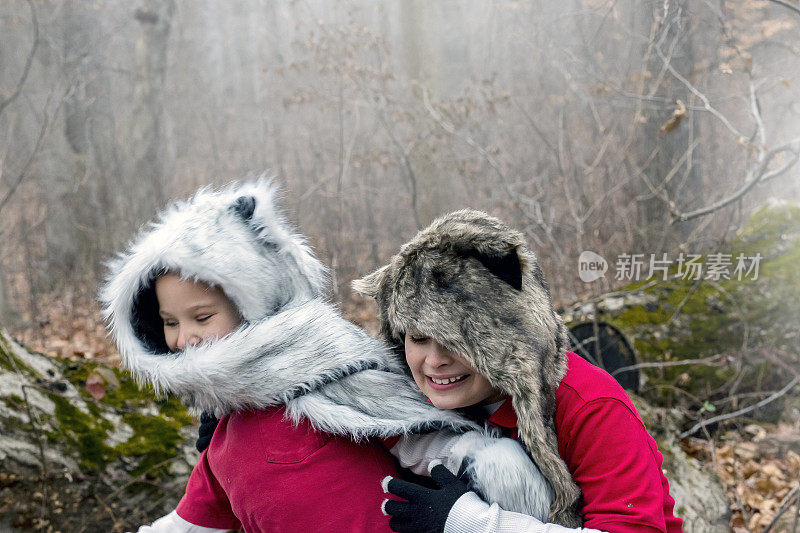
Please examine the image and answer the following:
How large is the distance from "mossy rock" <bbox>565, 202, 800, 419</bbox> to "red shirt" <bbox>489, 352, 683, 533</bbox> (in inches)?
115

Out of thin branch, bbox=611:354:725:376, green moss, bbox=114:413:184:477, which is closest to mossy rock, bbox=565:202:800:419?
thin branch, bbox=611:354:725:376

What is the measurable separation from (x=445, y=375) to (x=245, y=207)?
87 cm

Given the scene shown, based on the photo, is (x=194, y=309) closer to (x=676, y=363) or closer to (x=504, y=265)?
(x=504, y=265)

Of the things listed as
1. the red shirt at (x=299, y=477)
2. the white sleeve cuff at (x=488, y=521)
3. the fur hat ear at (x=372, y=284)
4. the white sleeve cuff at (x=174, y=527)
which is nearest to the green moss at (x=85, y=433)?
the white sleeve cuff at (x=174, y=527)

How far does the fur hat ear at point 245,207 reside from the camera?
204 cm

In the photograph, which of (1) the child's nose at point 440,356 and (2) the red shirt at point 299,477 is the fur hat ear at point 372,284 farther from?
(2) the red shirt at point 299,477

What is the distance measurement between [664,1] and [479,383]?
439 cm

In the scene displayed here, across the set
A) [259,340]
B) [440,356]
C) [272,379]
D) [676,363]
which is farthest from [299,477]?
[676,363]

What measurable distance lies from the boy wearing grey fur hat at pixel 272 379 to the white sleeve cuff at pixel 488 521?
0.06 meters

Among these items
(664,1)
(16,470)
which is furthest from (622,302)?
(16,470)

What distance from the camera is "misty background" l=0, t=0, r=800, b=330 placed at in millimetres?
5863

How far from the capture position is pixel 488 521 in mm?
1519

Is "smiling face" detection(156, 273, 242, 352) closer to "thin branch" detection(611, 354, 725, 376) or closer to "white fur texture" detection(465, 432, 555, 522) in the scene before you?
"white fur texture" detection(465, 432, 555, 522)

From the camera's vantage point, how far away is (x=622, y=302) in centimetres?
472
